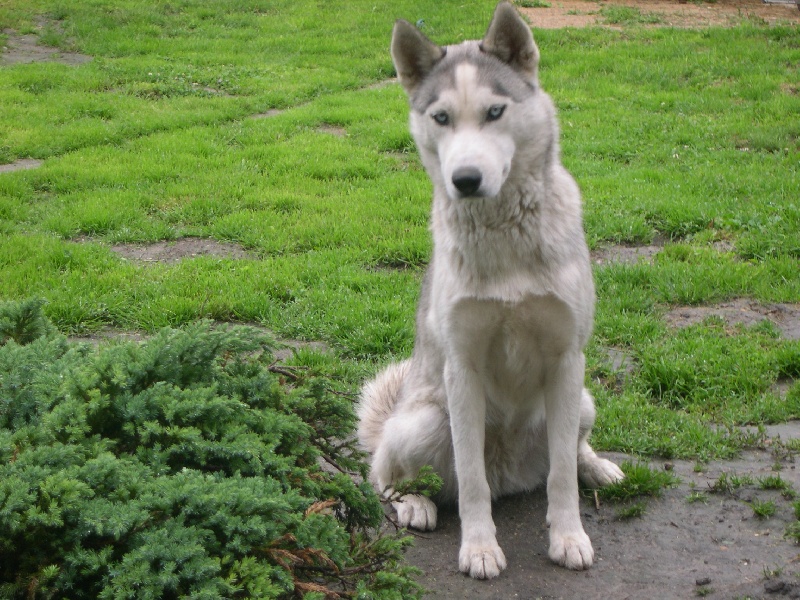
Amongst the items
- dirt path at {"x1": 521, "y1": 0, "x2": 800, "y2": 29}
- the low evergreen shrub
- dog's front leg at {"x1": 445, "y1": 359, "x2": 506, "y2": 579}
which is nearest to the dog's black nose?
dog's front leg at {"x1": 445, "y1": 359, "x2": 506, "y2": 579}

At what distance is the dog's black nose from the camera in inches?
130

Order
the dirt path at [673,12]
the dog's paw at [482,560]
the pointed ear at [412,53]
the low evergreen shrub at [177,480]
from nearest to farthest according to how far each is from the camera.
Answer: the low evergreen shrub at [177,480]
the dog's paw at [482,560]
the pointed ear at [412,53]
the dirt path at [673,12]

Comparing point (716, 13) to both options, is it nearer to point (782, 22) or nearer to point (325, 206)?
point (782, 22)

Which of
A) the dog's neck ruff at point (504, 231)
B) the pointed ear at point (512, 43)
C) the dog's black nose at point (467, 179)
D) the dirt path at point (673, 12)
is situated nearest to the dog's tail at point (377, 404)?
the dog's neck ruff at point (504, 231)

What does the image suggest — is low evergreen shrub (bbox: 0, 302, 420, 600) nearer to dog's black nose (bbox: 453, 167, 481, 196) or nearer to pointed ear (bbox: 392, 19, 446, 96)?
dog's black nose (bbox: 453, 167, 481, 196)

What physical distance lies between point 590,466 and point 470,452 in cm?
76

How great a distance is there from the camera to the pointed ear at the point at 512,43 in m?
3.63

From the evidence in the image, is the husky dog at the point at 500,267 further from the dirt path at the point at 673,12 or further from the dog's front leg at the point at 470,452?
the dirt path at the point at 673,12

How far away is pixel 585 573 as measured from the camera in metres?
3.61

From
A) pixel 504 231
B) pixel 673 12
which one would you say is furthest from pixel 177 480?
pixel 673 12

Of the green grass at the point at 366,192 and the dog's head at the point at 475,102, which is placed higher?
the dog's head at the point at 475,102

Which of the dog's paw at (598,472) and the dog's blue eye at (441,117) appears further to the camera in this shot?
the dog's paw at (598,472)

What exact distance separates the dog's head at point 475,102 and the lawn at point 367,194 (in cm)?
147

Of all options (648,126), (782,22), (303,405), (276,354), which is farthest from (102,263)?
(782,22)
